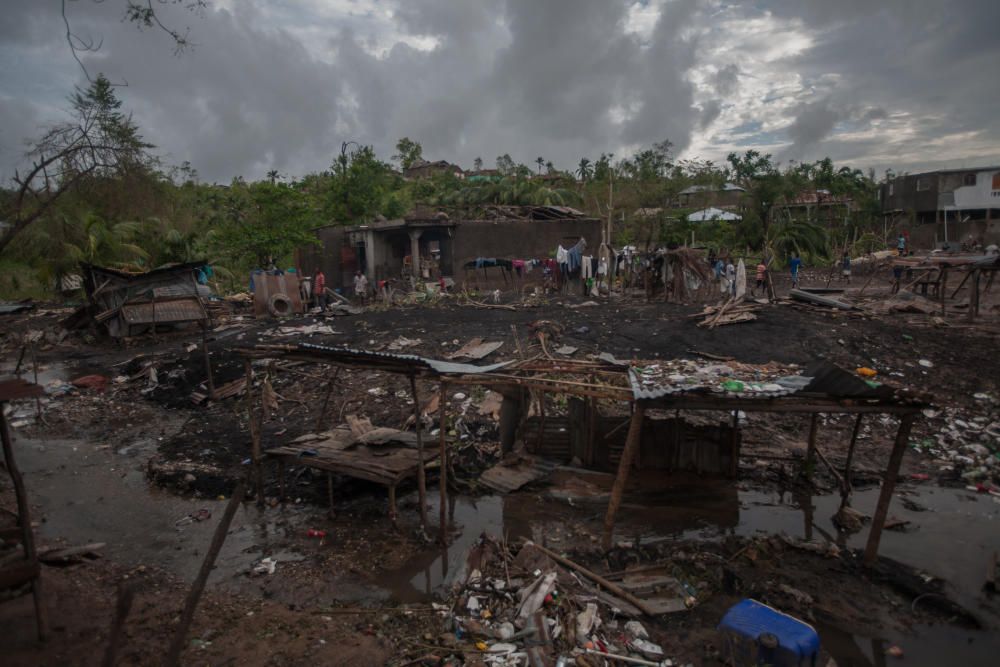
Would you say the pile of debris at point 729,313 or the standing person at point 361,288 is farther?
the standing person at point 361,288

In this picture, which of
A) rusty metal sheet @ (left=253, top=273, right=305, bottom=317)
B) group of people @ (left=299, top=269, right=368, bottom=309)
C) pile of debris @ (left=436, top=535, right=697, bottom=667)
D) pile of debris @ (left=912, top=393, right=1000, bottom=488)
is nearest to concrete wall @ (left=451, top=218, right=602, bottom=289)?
group of people @ (left=299, top=269, right=368, bottom=309)

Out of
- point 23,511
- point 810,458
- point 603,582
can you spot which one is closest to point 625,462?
point 603,582

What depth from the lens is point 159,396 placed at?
531 inches

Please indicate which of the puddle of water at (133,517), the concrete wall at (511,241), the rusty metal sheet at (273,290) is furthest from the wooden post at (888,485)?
the rusty metal sheet at (273,290)

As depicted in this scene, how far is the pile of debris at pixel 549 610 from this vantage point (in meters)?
4.79

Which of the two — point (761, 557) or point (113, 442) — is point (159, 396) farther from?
point (761, 557)

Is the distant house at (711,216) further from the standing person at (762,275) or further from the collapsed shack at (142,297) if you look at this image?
the collapsed shack at (142,297)

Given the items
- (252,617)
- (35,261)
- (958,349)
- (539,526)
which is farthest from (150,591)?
(35,261)

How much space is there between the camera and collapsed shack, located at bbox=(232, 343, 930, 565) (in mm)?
5664

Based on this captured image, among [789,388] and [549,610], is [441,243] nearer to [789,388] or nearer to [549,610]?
[789,388]

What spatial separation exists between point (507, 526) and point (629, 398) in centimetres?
276

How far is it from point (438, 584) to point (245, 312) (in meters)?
18.6

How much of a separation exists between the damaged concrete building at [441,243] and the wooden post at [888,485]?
1908 centimetres

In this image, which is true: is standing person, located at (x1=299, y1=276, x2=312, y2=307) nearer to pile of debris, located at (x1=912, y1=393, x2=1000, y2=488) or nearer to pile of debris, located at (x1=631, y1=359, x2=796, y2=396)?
pile of debris, located at (x1=631, y1=359, x2=796, y2=396)
